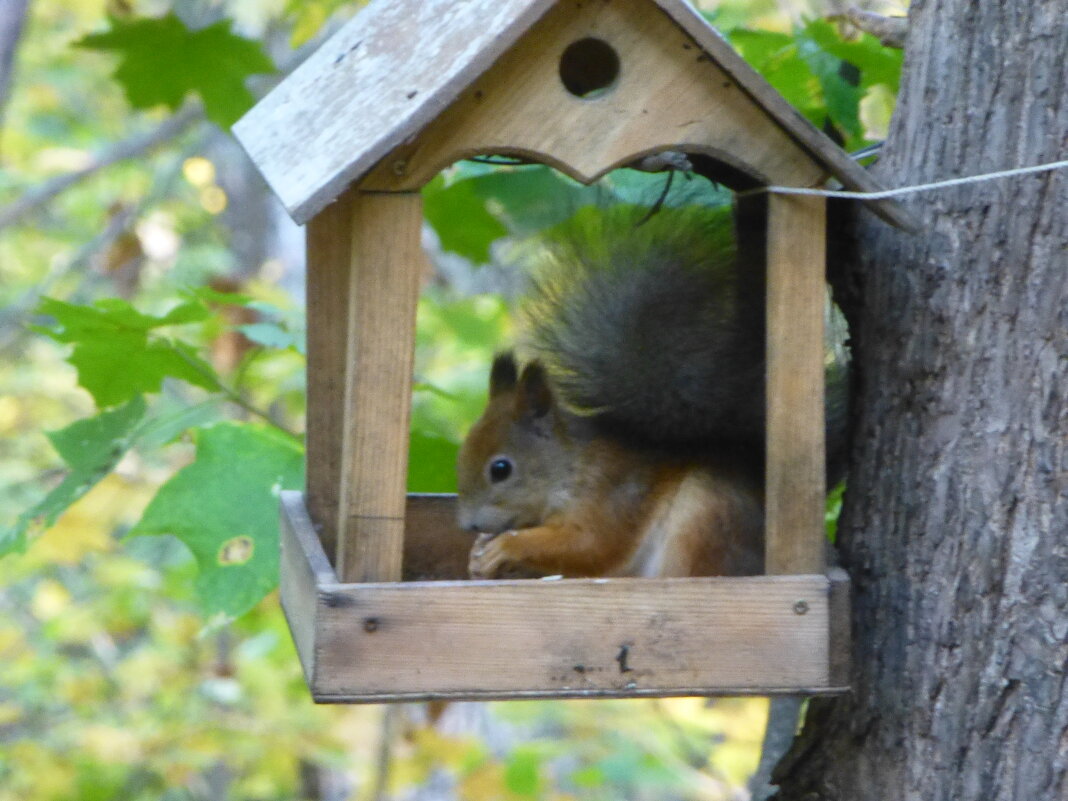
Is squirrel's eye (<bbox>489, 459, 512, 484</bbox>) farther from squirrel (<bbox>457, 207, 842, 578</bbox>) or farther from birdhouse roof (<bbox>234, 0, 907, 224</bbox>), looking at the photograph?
birdhouse roof (<bbox>234, 0, 907, 224</bbox>)

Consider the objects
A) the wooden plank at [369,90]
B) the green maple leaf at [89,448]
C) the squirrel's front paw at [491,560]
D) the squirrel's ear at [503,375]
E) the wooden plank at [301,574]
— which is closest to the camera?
the wooden plank at [369,90]

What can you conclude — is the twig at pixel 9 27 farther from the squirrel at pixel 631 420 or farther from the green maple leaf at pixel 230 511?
the squirrel at pixel 631 420

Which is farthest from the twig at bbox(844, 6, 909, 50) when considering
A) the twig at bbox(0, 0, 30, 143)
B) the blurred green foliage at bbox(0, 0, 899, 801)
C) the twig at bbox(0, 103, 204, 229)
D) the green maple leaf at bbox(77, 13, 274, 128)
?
the twig at bbox(0, 103, 204, 229)

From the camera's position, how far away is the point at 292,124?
157 centimetres

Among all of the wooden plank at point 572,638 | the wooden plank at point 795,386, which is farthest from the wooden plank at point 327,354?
the wooden plank at point 795,386

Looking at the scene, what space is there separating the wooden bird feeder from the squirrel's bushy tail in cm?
25

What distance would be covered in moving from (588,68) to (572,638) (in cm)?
68

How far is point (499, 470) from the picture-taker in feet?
6.23

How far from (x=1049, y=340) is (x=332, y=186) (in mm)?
806

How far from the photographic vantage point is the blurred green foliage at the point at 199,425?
6.70ft

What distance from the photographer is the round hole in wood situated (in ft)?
4.70

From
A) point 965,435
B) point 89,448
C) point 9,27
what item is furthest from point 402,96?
point 9,27

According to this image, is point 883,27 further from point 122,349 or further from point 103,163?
point 103,163

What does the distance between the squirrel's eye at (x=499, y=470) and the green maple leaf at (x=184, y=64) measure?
1116mm
